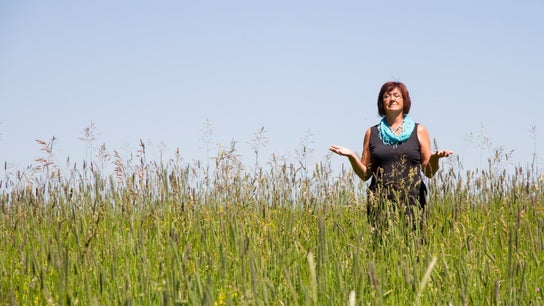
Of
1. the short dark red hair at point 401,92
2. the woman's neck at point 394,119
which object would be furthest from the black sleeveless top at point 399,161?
the short dark red hair at point 401,92

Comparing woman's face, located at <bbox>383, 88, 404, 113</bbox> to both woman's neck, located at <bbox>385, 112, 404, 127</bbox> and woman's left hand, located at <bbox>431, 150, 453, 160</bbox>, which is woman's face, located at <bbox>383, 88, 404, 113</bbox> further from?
woman's left hand, located at <bbox>431, 150, 453, 160</bbox>

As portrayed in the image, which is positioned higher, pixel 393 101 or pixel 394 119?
pixel 393 101

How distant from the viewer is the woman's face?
473cm

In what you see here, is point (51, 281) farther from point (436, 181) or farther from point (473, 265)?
point (436, 181)

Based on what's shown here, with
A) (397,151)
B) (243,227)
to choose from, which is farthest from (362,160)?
(243,227)

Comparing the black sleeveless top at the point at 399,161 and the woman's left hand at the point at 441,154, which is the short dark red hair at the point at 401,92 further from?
the woman's left hand at the point at 441,154

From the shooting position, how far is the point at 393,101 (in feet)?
15.6

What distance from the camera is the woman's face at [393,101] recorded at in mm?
4730

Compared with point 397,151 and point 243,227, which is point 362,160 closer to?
point 397,151

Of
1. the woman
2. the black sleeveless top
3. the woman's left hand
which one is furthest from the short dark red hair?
the woman's left hand

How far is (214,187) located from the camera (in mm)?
4180

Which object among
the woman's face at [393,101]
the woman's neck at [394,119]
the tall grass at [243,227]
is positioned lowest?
the tall grass at [243,227]

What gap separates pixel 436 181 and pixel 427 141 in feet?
1.46

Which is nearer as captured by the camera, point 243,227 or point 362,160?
point 243,227
